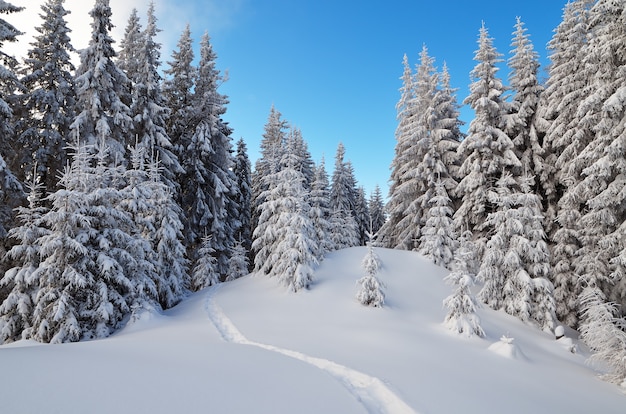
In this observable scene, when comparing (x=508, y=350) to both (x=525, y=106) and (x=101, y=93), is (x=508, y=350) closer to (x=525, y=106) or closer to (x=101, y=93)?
(x=525, y=106)

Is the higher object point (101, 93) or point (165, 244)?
point (101, 93)

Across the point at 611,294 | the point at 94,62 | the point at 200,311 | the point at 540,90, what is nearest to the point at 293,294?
the point at 200,311

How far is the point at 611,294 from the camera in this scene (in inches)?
585

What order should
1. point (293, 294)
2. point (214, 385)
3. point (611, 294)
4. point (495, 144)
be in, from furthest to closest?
1. point (495, 144)
2. point (293, 294)
3. point (611, 294)
4. point (214, 385)

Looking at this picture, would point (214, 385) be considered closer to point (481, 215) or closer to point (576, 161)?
point (576, 161)

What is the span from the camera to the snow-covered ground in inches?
182

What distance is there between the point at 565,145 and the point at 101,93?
25320 mm

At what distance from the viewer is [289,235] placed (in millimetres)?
17406

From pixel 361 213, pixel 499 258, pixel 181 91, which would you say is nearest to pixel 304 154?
pixel 361 213

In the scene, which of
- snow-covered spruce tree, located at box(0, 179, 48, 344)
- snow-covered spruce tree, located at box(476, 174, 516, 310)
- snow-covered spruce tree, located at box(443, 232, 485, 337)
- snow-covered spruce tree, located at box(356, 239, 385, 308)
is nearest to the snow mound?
snow-covered spruce tree, located at box(443, 232, 485, 337)

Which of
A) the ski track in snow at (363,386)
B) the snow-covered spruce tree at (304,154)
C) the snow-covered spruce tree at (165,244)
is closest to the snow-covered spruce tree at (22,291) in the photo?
the snow-covered spruce tree at (165,244)

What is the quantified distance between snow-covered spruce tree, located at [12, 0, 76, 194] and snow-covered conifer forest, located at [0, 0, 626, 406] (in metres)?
0.08

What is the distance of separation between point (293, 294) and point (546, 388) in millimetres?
10532

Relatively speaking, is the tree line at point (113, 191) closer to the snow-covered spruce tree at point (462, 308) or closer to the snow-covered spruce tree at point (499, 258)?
the snow-covered spruce tree at point (462, 308)
